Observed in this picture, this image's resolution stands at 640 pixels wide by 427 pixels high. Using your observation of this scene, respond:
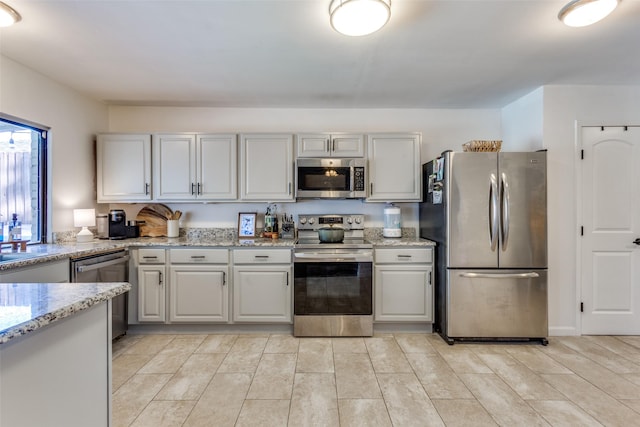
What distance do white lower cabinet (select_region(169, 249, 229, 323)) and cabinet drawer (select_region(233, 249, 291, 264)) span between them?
0.41 ft

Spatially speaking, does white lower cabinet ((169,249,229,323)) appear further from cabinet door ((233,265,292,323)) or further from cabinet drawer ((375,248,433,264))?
cabinet drawer ((375,248,433,264))

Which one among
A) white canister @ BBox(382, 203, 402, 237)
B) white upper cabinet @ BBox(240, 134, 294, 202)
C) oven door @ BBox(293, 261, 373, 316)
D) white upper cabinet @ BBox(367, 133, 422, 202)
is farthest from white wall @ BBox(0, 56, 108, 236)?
white canister @ BBox(382, 203, 402, 237)

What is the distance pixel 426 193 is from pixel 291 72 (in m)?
1.83

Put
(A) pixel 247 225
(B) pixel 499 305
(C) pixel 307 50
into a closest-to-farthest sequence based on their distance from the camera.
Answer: (C) pixel 307 50 → (B) pixel 499 305 → (A) pixel 247 225

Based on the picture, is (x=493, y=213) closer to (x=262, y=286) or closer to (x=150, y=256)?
(x=262, y=286)

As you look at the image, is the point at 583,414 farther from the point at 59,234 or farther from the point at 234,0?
the point at 59,234

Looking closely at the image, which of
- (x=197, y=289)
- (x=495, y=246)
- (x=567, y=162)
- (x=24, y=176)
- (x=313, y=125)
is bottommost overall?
(x=197, y=289)

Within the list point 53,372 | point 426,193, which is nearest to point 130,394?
point 53,372

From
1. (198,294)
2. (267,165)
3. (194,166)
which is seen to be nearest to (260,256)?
(198,294)

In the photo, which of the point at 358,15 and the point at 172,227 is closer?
the point at 358,15

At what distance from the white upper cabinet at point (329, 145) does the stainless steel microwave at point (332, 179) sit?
10 cm

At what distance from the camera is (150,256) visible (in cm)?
315

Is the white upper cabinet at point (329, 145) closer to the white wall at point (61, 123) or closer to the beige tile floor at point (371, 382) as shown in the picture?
the beige tile floor at point (371, 382)

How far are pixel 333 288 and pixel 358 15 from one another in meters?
2.24
